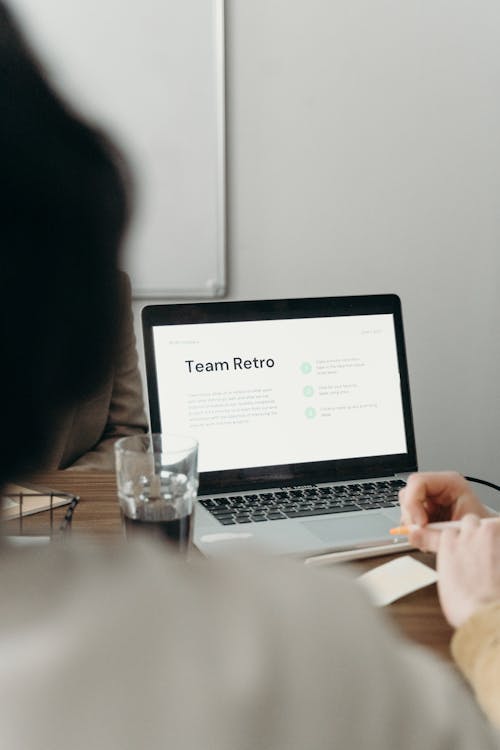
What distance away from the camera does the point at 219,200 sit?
98.0 inches

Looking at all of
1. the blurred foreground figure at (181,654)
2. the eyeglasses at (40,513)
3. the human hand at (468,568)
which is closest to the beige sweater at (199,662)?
the blurred foreground figure at (181,654)

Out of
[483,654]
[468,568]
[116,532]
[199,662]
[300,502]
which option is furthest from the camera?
[300,502]

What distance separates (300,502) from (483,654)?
0.54m

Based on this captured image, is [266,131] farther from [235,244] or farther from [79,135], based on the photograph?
[79,135]

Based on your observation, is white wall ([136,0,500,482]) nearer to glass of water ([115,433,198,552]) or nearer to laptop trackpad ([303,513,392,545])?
laptop trackpad ([303,513,392,545])

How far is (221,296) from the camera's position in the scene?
8.32 ft

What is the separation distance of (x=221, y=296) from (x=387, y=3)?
3.07 feet

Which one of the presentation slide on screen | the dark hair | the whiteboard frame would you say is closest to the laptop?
the presentation slide on screen

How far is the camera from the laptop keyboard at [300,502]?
46.4 inches

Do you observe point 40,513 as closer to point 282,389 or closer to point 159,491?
point 159,491

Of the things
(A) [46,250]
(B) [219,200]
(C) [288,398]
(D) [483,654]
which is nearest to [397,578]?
(D) [483,654]

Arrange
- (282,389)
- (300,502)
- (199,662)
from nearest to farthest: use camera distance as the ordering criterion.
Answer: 1. (199,662)
2. (300,502)
3. (282,389)

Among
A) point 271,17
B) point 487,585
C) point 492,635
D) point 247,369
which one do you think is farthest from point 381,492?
point 271,17

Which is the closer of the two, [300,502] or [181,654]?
[181,654]
